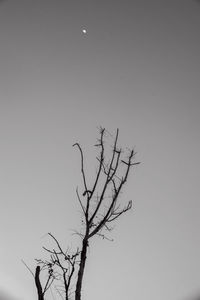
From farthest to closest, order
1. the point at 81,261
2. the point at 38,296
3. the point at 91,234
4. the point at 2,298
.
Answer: the point at 2,298 → the point at 91,234 → the point at 81,261 → the point at 38,296

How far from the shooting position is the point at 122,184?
565 centimetres

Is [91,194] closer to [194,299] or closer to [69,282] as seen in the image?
[69,282]

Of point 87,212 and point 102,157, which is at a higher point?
point 102,157

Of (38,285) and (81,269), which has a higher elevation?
(81,269)

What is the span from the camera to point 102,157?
5.61 m

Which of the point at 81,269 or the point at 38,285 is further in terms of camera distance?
the point at 81,269

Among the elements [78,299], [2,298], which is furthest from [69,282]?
[2,298]

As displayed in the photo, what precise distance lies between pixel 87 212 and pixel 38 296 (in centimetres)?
145

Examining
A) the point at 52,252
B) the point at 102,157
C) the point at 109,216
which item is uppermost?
the point at 102,157

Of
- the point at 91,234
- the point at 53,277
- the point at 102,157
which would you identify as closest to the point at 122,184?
the point at 102,157

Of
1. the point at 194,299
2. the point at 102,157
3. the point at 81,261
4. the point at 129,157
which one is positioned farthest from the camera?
the point at 194,299

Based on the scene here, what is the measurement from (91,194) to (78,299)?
1.61 meters

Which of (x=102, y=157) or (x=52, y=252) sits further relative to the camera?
(x=102, y=157)

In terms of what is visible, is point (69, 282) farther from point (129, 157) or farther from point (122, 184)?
point (129, 157)
